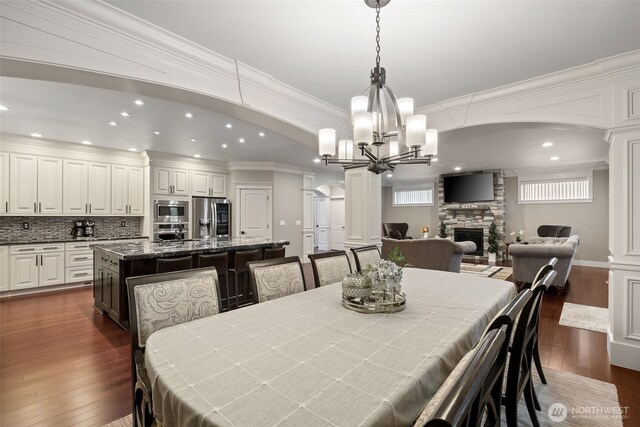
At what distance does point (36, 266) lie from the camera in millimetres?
5012

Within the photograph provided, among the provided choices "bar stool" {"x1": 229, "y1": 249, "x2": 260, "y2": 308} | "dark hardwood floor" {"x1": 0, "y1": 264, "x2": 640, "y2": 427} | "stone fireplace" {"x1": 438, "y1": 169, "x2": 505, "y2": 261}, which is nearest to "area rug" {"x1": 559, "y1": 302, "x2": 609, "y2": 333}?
"dark hardwood floor" {"x1": 0, "y1": 264, "x2": 640, "y2": 427}

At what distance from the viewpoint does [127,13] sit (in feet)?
6.64

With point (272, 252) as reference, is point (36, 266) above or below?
below

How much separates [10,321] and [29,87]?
2.89 m

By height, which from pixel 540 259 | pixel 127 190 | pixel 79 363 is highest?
pixel 127 190

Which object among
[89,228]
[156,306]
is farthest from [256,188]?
[156,306]

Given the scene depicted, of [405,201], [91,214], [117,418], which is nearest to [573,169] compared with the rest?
[405,201]

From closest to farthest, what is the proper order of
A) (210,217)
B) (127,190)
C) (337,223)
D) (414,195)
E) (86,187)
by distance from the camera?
(86,187) < (127,190) < (210,217) < (414,195) < (337,223)

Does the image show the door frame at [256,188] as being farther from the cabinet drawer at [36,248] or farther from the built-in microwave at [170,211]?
the cabinet drawer at [36,248]

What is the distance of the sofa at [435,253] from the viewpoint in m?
5.10

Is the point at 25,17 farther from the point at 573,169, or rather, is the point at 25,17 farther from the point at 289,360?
the point at 573,169

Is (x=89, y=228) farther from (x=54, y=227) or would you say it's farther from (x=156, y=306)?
(x=156, y=306)

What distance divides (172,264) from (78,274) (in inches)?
143

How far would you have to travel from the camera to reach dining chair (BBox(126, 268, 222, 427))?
1469 millimetres
